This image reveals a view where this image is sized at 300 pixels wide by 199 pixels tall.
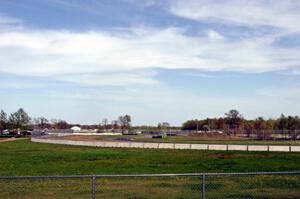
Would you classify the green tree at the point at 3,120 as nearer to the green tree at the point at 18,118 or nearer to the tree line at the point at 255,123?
the green tree at the point at 18,118

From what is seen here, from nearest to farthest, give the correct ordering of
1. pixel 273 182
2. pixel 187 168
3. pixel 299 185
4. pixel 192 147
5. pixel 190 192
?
pixel 190 192
pixel 299 185
pixel 273 182
pixel 187 168
pixel 192 147

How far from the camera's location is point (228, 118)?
195 meters

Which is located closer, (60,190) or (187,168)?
(60,190)

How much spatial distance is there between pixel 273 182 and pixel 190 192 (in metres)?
5.64

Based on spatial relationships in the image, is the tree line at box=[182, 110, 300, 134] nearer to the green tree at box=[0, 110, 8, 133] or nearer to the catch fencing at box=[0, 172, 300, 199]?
the green tree at box=[0, 110, 8, 133]

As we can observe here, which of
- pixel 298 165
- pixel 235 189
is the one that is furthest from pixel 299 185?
pixel 298 165

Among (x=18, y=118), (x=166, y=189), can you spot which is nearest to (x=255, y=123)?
(x=18, y=118)

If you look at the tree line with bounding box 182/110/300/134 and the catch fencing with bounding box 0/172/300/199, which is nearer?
the catch fencing with bounding box 0/172/300/199

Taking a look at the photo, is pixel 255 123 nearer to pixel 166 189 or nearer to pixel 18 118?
pixel 18 118

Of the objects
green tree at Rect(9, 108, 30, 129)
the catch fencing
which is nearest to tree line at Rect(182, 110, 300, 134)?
green tree at Rect(9, 108, 30, 129)

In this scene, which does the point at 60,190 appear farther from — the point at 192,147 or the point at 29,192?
the point at 192,147

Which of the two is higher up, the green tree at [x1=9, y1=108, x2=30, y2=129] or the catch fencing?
the green tree at [x1=9, y1=108, x2=30, y2=129]

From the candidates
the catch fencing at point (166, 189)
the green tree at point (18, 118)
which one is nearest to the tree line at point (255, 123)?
the green tree at point (18, 118)

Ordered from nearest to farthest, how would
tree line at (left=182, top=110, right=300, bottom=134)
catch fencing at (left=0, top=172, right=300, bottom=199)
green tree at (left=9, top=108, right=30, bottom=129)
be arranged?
catch fencing at (left=0, top=172, right=300, bottom=199), tree line at (left=182, top=110, right=300, bottom=134), green tree at (left=9, top=108, right=30, bottom=129)
